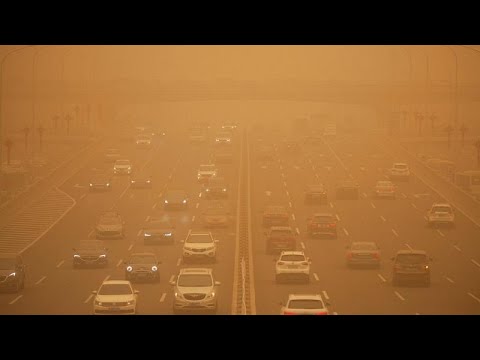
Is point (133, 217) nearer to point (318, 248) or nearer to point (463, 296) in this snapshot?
point (318, 248)

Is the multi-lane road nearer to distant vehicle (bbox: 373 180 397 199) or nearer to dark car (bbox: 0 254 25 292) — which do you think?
dark car (bbox: 0 254 25 292)

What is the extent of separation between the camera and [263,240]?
65625 mm

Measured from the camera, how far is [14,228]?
71.4 metres

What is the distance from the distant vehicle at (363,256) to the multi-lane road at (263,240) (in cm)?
42

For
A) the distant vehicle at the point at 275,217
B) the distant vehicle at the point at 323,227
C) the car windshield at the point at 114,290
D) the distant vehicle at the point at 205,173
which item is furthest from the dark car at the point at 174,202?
the car windshield at the point at 114,290

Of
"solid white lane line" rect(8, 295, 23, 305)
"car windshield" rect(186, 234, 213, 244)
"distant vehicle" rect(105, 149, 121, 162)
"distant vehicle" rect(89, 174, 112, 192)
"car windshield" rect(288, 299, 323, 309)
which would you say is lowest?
"solid white lane line" rect(8, 295, 23, 305)

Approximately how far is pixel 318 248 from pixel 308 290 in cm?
1444

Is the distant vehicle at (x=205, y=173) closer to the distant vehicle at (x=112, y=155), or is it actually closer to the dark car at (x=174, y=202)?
the dark car at (x=174, y=202)

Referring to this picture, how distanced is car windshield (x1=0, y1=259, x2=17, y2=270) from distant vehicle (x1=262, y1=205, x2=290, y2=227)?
2366 cm

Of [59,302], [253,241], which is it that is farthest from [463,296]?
[253,241]

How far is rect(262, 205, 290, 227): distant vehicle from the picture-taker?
69.5 meters

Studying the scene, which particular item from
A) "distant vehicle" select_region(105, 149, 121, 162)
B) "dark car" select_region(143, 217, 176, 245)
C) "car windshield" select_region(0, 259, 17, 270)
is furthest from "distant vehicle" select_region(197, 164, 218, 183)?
"car windshield" select_region(0, 259, 17, 270)

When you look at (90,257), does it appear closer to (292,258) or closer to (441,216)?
(292,258)

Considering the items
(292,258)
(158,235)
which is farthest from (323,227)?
(292,258)
